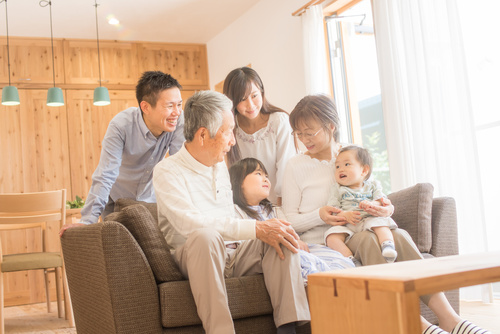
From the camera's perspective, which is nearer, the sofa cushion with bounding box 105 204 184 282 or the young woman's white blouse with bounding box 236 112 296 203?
the sofa cushion with bounding box 105 204 184 282

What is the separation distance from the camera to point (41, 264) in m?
4.12

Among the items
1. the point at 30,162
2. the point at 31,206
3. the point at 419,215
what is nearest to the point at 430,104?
the point at 419,215

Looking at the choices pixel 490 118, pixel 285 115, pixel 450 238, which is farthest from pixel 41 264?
pixel 490 118

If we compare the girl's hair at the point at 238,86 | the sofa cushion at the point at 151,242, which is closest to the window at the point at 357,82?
the girl's hair at the point at 238,86

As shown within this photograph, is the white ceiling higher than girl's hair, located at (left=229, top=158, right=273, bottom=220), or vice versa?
the white ceiling

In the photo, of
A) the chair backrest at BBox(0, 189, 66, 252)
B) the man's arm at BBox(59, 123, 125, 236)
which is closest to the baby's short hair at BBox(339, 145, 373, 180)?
the man's arm at BBox(59, 123, 125, 236)

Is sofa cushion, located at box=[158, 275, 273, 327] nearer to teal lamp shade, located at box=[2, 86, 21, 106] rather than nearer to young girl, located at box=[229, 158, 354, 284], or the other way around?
young girl, located at box=[229, 158, 354, 284]

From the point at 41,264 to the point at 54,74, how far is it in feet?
9.93

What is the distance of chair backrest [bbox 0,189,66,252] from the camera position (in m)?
3.87

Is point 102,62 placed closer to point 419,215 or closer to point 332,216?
point 332,216

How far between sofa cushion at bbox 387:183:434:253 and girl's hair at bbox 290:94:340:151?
1.56 feet

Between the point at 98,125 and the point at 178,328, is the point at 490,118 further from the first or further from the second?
the point at 98,125

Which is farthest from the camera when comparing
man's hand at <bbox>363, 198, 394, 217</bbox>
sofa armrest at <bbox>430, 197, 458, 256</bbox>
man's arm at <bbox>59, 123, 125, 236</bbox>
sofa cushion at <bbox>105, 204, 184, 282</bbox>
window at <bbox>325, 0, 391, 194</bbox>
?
window at <bbox>325, 0, 391, 194</bbox>

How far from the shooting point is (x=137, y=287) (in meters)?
1.93
